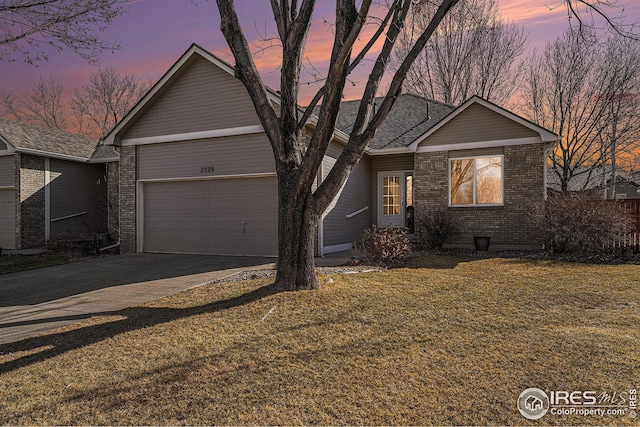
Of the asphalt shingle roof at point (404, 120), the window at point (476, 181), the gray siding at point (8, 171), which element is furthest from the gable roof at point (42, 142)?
the window at point (476, 181)

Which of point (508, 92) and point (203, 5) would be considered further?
point (508, 92)

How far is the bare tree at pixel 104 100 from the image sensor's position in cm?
3105

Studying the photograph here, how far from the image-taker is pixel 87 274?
984 cm

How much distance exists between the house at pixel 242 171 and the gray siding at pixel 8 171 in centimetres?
568

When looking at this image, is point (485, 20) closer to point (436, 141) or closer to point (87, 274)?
point (436, 141)

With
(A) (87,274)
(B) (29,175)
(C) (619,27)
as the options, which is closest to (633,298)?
(C) (619,27)

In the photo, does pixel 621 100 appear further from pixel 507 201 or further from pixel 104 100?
pixel 104 100

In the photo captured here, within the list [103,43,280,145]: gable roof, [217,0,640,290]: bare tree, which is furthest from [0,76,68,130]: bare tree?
[217,0,640,290]: bare tree

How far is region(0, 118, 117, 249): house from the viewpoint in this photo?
15.6m

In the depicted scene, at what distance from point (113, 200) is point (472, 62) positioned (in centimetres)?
2231

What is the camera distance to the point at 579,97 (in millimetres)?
20844

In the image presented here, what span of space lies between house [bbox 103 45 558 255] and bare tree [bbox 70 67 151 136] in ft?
69.5

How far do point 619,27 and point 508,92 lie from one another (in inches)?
774

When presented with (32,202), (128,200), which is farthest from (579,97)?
(32,202)
